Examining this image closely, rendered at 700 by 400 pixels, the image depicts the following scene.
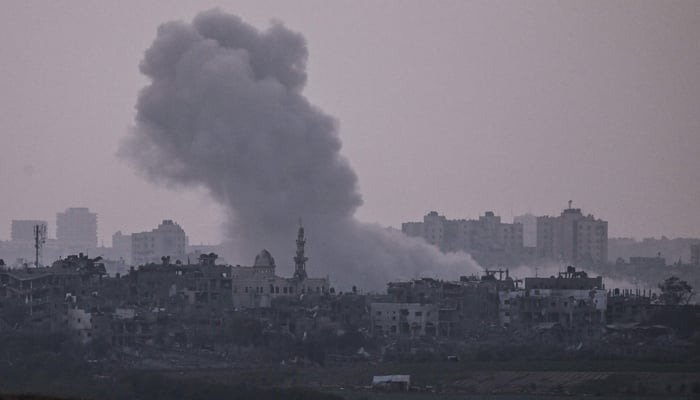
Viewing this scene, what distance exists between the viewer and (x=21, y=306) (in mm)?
80438

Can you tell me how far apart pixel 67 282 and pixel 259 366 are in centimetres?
1579

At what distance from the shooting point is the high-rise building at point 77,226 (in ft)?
541

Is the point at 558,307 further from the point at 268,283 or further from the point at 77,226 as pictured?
the point at 77,226

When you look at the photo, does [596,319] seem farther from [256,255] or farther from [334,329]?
[256,255]

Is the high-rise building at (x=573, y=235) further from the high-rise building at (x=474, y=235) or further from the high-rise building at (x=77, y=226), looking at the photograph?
the high-rise building at (x=77, y=226)

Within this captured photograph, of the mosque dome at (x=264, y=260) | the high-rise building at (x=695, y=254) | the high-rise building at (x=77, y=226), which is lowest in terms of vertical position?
the mosque dome at (x=264, y=260)

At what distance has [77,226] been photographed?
167 m

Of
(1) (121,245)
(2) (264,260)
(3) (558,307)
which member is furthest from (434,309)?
A: (1) (121,245)

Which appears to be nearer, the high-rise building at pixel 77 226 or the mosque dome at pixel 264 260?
the mosque dome at pixel 264 260

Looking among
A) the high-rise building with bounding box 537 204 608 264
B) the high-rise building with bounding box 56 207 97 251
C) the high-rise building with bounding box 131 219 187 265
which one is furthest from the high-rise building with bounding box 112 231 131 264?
the high-rise building with bounding box 537 204 608 264

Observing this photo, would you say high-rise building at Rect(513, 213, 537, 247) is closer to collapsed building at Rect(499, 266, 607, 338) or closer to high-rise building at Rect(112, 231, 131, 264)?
high-rise building at Rect(112, 231, 131, 264)

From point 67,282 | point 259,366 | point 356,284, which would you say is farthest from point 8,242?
point 259,366

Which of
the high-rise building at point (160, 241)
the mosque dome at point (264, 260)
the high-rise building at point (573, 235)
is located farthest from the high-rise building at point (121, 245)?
the mosque dome at point (264, 260)

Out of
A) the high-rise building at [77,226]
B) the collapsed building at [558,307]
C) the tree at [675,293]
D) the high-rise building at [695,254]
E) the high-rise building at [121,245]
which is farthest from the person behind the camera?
the high-rise building at [77,226]
